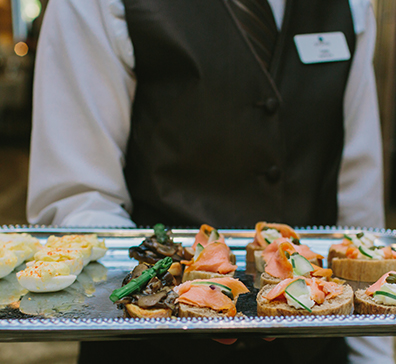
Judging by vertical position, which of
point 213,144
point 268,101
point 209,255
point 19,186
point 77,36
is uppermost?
point 77,36

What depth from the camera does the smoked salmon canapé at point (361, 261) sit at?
113cm

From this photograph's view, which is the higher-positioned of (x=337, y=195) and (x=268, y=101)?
(x=268, y=101)

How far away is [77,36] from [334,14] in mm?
917

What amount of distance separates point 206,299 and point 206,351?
0.24 m

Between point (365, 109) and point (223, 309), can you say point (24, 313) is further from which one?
point (365, 109)

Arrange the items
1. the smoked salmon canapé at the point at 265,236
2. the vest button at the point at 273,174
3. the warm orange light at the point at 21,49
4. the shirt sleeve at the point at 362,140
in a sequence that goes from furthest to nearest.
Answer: the warm orange light at the point at 21,49 < the shirt sleeve at the point at 362,140 < the vest button at the point at 273,174 < the smoked salmon canapé at the point at 265,236

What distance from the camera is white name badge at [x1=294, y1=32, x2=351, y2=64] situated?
1577 millimetres

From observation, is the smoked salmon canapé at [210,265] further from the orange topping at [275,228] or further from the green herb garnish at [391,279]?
the green herb garnish at [391,279]

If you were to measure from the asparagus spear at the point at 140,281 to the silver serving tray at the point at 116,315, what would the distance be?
0.05m

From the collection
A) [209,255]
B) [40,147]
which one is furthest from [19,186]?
[209,255]

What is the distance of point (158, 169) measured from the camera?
60.8 inches

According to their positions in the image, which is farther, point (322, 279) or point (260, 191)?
point (260, 191)

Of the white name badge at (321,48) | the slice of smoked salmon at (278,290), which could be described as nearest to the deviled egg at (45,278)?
the slice of smoked salmon at (278,290)

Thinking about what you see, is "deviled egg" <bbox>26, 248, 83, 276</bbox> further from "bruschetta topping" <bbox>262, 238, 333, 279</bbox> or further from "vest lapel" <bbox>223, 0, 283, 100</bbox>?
"vest lapel" <bbox>223, 0, 283, 100</bbox>
